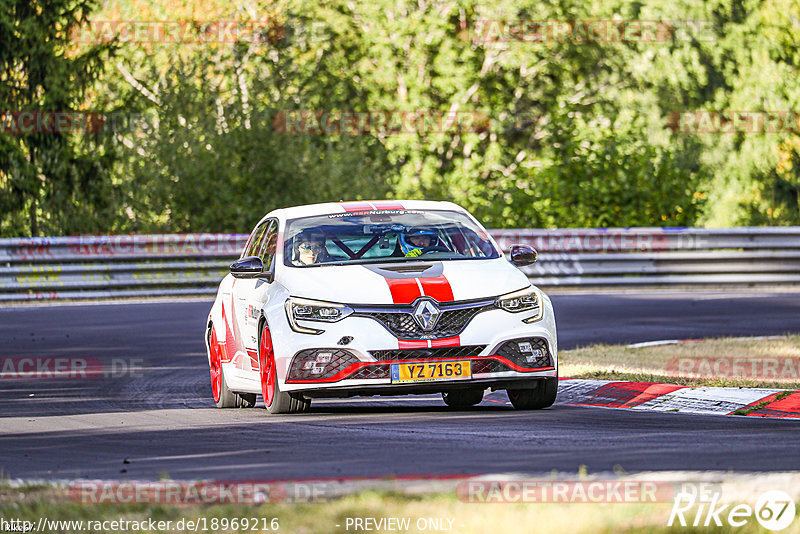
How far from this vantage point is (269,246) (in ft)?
41.0

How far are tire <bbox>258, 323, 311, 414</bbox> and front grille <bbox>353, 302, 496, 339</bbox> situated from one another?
2.87 feet

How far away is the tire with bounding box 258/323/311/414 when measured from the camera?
11.1m

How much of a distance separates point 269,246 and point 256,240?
0.88 meters

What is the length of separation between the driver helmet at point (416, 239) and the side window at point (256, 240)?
1632 mm

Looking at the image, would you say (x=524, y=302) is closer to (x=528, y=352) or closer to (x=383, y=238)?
(x=528, y=352)

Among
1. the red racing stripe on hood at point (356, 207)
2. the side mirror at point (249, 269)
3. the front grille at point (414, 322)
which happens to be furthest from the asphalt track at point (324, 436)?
the red racing stripe on hood at point (356, 207)

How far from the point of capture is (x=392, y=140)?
4528 centimetres

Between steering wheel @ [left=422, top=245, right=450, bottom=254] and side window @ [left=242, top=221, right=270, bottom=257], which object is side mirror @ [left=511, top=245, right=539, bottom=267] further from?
side window @ [left=242, top=221, right=270, bottom=257]

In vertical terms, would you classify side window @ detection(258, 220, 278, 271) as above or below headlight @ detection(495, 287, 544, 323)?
above

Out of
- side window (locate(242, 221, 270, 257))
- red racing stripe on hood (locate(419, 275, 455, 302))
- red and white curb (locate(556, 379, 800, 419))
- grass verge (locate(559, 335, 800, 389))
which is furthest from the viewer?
side window (locate(242, 221, 270, 257))

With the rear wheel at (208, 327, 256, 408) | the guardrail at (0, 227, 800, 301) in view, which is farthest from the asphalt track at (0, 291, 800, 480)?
the guardrail at (0, 227, 800, 301)

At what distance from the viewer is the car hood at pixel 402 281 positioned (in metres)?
10.7

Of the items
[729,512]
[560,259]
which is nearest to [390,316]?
[729,512]

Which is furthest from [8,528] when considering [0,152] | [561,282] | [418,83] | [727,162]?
[727,162]
